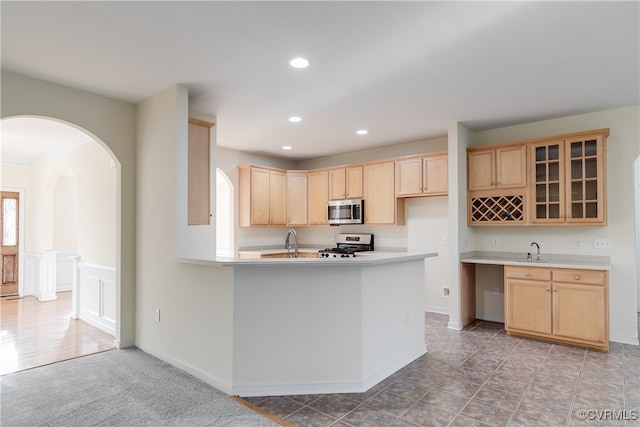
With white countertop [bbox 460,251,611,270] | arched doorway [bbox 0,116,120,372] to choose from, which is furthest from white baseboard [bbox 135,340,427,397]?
white countertop [bbox 460,251,611,270]

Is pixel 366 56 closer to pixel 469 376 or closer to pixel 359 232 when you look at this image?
pixel 469 376

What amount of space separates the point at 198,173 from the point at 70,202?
5582 millimetres

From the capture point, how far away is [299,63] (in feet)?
9.72

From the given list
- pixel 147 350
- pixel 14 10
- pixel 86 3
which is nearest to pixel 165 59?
pixel 86 3

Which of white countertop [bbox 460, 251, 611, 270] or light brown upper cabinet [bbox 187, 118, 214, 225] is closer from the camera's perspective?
light brown upper cabinet [bbox 187, 118, 214, 225]

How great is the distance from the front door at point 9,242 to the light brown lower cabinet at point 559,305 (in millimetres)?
8652

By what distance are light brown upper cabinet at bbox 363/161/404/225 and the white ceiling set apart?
1486 millimetres

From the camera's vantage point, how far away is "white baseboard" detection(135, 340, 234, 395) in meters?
2.83

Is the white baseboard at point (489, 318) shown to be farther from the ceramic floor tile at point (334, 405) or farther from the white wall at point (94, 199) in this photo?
the white wall at point (94, 199)

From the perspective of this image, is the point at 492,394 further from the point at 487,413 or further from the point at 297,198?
the point at 297,198

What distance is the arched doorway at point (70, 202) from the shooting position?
4.43 meters

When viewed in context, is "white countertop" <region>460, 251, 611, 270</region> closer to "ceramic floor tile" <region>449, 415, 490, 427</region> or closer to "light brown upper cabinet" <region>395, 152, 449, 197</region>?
"light brown upper cabinet" <region>395, 152, 449, 197</region>

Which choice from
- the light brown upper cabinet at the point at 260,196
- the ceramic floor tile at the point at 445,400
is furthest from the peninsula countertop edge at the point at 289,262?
the light brown upper cabinet at the point at 260,196

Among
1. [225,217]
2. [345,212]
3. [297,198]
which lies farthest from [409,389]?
[225,217]
